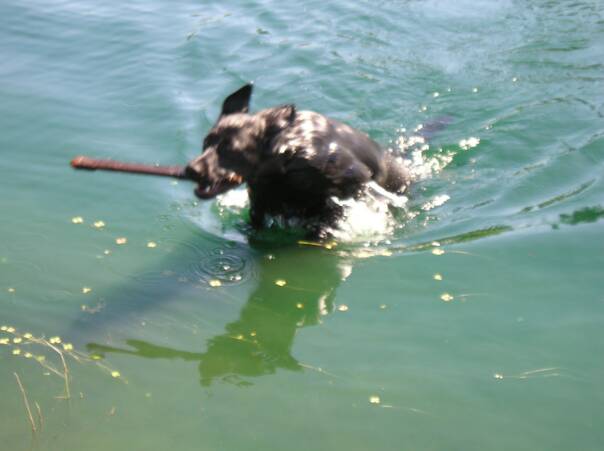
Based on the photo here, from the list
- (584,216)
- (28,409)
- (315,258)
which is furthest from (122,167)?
(584,216)

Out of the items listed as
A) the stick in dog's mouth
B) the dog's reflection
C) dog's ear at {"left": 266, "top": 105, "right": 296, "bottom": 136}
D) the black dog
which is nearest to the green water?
the dog's reflection

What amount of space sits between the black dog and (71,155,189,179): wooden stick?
127mm

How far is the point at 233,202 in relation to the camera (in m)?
7.36

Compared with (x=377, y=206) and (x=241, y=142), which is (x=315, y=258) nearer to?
(x=377, y=206)

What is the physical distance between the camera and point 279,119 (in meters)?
6.03

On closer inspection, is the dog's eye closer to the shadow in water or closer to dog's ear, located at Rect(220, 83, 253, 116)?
dog's ear, located at Rect(220, 83, 253, 116)

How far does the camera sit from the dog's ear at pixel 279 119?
601 cm

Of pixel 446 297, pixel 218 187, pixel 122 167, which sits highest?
pixel 122 167

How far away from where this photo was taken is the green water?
4.22m

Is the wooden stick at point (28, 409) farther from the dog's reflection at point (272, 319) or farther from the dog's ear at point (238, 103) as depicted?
the dog's ear at point (238, 103)

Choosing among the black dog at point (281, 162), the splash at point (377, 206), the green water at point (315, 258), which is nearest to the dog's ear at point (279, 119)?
the black dog at point (281, 162)

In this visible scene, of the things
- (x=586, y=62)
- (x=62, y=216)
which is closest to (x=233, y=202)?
(x=62, y=216)

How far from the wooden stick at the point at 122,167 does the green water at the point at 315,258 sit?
0.75m

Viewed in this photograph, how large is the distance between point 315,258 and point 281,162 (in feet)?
2.61
